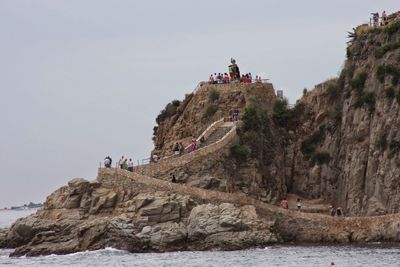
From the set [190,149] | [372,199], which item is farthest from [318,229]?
[190,149]

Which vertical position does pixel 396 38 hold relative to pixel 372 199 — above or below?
above

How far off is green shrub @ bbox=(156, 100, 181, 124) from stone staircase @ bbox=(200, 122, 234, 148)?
9955 millimetres

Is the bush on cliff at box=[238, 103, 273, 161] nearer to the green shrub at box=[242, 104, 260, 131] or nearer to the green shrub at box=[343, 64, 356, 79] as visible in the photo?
the green shrub at box=[242, 104, 260, 131]

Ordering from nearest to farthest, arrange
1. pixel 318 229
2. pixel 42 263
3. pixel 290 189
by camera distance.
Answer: pixel 42 263, pixel 318 229, pixel 290 189

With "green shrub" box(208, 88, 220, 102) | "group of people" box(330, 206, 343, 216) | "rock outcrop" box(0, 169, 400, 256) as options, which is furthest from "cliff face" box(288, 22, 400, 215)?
"green shrub" box(208, 88, 220, 102)

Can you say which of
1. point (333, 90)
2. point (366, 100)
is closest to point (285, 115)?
point (333, 90)

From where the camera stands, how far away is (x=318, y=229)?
69.6 m

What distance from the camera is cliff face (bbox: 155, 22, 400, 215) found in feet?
249

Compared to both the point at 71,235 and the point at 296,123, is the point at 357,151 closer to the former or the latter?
the point at 296,123

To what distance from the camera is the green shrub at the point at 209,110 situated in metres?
86.0

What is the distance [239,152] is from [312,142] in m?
7.77

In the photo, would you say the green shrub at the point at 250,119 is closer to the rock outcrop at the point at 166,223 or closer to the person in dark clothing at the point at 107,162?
the person in dark clothing at the point at 107,162

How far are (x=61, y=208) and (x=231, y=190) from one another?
10.9 metres

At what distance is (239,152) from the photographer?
7844 centimetres
